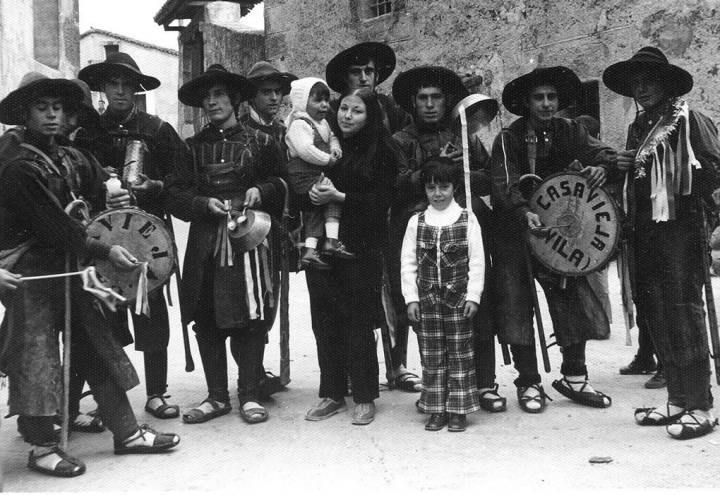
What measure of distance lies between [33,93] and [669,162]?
11.1 ft

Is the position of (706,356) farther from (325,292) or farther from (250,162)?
(250,162)

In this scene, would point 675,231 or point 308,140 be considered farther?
point 308,140

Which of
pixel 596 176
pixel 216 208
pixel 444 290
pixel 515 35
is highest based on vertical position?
pixel 515 35

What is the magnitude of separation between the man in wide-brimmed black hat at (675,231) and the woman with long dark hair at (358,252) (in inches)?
58.1

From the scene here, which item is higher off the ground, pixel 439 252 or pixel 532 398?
pixel 439 252

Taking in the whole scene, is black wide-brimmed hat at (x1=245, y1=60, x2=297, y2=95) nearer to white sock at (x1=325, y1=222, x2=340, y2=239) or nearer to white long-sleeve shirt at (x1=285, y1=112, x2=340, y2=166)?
white long-sleeve shirt at (x1=285, y1=112, x2=340, y2=166)

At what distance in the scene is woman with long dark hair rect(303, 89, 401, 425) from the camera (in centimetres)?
496

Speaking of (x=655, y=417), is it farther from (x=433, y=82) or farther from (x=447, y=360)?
(x=433, y=82)

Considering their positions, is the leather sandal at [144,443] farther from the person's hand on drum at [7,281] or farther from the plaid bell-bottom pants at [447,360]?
the plaid bell-bottom pants at [447,360]

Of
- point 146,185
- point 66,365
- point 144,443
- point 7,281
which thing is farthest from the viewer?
point 146,185

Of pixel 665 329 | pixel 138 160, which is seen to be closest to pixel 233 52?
pixel 138 160

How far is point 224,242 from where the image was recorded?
16.6 feet

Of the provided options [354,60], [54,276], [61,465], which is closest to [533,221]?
[354,60]

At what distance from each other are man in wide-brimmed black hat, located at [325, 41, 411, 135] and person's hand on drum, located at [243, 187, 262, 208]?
783 millimetres
